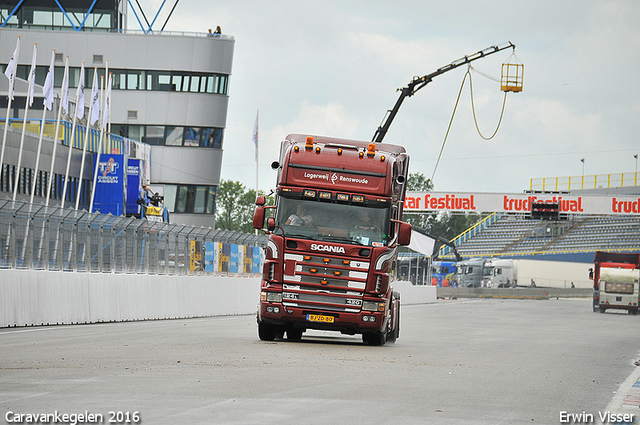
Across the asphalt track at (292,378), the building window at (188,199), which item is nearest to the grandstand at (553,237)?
the building window at (188,199)

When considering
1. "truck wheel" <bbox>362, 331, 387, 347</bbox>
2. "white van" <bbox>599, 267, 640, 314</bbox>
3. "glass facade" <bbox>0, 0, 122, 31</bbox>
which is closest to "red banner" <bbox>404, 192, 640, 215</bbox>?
"white van" <bbox>599, 267, 640, 314</bbox>

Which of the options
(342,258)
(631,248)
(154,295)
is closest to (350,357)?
(342,258)

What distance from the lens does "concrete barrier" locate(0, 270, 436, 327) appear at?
65.2 feet

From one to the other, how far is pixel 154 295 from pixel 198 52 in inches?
1589

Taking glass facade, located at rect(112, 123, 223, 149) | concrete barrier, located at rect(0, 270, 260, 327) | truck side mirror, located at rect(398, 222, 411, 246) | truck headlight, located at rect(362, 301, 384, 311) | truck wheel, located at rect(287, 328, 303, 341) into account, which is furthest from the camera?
glass facade, located at rect(112, 123, 223, 149)

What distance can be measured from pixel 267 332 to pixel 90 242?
7396 mm

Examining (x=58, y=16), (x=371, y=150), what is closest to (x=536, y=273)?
(x=58, y=16)

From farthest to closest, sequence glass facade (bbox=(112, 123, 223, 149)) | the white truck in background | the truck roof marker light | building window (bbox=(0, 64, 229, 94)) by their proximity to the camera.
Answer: the white truck in background, glass facade (bbox=(112, 123, 223, 149)), building window (bbox=(0, 64, 229, 94)), the truck roof marker light

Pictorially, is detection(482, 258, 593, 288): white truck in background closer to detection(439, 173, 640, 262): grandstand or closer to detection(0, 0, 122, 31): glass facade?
detection(439, 173, 640, 262): grandstand

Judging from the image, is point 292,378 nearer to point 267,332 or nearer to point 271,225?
point 271,225

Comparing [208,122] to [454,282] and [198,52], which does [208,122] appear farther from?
[454,282]

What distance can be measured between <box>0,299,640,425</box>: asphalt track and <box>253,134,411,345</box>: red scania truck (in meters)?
0.64

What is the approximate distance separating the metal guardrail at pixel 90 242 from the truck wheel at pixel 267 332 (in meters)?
5.74

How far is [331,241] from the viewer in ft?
55.0
